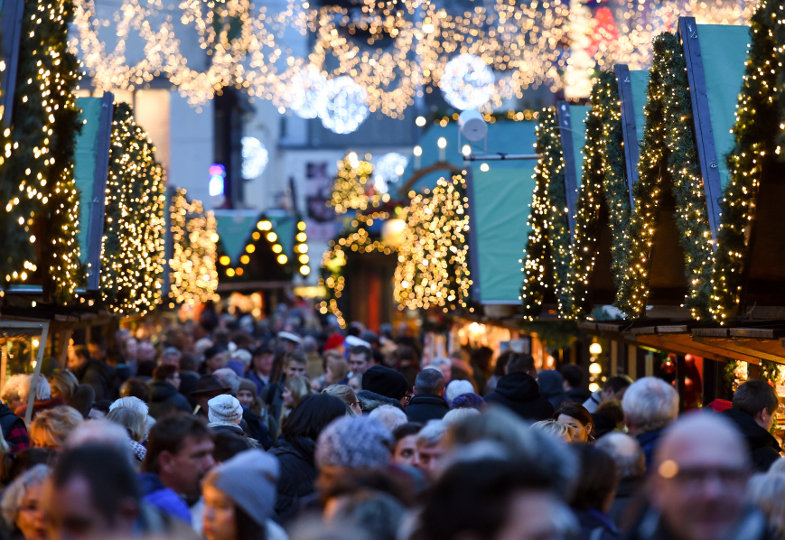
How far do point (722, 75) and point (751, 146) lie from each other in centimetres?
207

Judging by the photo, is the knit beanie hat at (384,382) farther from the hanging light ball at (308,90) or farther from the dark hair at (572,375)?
the hanging light ball at (308,90)

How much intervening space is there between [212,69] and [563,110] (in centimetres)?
3534

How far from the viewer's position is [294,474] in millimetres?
7293

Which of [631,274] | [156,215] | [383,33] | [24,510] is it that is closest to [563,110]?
[631,274]

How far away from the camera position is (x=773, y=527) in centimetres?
509

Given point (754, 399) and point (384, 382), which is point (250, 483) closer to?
point (754, 399)

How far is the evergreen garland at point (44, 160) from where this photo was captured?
26.3ft

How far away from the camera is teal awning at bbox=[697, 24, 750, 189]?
32.6 ft

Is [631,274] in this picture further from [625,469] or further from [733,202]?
[625,469]

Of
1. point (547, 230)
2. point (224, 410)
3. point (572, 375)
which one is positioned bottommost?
point (572, 375)

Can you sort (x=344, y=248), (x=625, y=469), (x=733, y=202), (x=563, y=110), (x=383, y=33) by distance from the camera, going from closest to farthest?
1. (x=625, y=469)
2. (x=733, y=202)
3. (x=563, y=110)
4. (x=344, y=248)
5. (x=383, y=33)

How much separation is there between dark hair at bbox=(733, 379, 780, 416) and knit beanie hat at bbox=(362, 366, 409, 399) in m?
3.20

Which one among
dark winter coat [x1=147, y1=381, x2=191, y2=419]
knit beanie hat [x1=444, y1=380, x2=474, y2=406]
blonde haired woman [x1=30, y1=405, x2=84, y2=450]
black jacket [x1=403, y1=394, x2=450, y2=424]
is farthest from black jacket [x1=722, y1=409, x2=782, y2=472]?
dark winter coat [x1=147, y1=381, x2=191, y2=419]

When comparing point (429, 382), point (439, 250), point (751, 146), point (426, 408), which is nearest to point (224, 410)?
point (426, 408)
